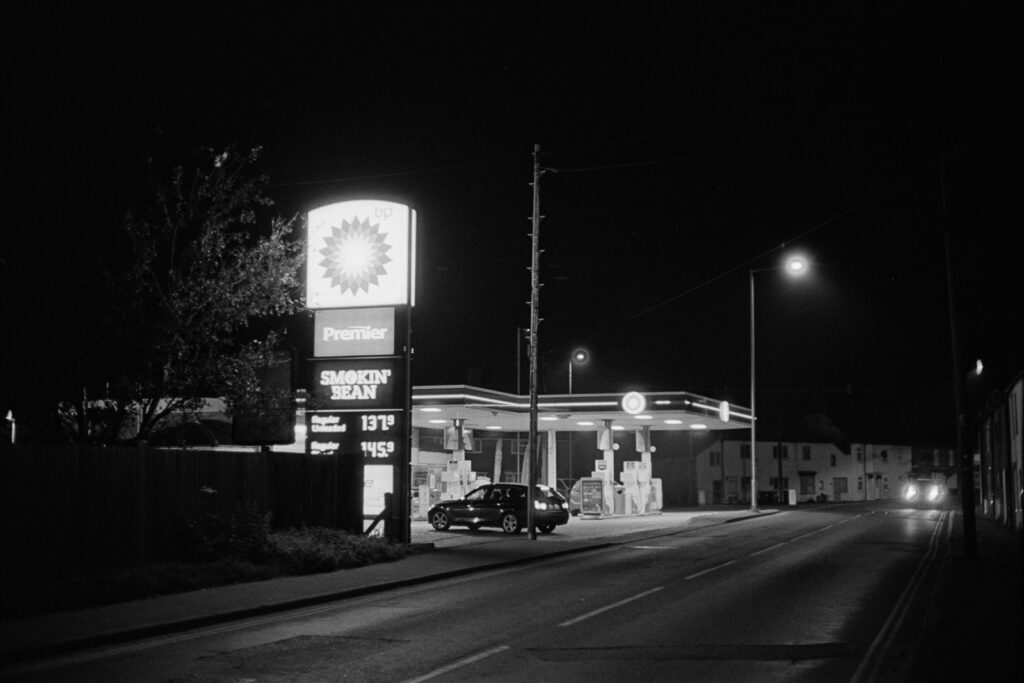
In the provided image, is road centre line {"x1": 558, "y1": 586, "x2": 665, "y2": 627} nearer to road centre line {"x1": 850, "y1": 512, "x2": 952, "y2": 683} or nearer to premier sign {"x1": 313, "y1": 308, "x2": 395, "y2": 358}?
road centre line {"x1": 850, "y1": 512, "x2": 952, "y2": 683}

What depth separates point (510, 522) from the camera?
3259 cm

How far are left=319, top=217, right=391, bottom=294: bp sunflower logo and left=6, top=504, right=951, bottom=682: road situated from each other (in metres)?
7.83

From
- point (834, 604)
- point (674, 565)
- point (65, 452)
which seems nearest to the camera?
point (834, 604)

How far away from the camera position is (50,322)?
17.1 meters

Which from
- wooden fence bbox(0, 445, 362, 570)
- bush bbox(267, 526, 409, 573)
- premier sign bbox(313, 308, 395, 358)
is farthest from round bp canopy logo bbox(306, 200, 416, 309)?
bush bbox(267, 526, 409, 573)

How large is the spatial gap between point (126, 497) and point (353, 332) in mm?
8539

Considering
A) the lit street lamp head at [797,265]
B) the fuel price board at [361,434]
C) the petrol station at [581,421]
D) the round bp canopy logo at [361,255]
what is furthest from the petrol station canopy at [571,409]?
the round bp canopy logo at [361,255]

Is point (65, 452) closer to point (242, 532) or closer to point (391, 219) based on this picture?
point (242, 532)

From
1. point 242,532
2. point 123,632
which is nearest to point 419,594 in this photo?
point 242,532

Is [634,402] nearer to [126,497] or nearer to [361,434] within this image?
[361,434]

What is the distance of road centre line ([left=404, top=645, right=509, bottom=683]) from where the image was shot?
9.39 metres

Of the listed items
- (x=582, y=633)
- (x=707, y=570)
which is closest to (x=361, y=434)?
(x=707, y=570)

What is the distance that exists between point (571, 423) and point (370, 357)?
93.5ft

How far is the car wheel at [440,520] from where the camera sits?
33625 millimetres
